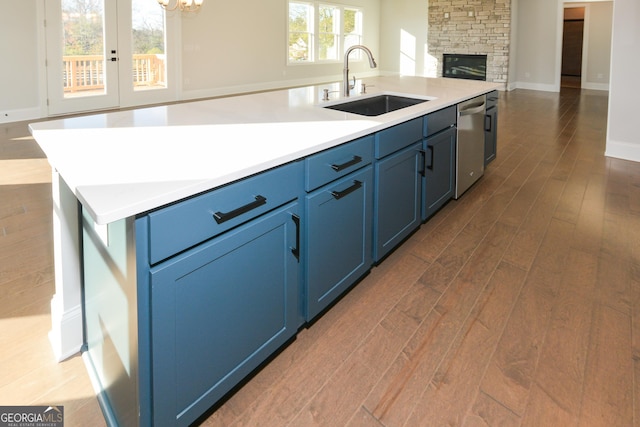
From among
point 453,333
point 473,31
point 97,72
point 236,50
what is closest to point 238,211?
point 453,333

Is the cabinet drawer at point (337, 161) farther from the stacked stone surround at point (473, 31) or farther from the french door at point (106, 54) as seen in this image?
the stacked stone surround at point (473, 31)

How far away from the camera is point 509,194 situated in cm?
383

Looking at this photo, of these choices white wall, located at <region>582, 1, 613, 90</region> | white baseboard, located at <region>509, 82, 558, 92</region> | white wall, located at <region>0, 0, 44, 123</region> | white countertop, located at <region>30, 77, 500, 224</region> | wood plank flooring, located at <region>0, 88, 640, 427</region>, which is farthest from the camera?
white wall, located at <region>582, 1, 613, 90</region>

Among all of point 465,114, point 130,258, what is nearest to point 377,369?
point 130,258

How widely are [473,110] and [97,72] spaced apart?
21.2 feet

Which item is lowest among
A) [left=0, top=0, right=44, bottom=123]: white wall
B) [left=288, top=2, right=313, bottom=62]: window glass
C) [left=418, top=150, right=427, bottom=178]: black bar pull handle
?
[left=418, top=150, right=427, bottom=178]: black bar pull handle

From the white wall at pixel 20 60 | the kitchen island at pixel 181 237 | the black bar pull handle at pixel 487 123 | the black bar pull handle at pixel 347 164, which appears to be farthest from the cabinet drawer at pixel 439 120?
the white wall at pixel 20 60

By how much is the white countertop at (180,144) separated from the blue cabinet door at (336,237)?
225 millimetres

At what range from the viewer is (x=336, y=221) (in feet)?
6.26

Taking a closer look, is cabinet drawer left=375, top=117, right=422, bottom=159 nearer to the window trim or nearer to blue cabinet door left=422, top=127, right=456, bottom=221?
blue cabinet door left=422, top=127, right=456, bottom=221

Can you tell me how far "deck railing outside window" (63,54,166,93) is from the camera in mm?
7062

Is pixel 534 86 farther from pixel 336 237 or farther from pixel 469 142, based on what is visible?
pixel 336 237

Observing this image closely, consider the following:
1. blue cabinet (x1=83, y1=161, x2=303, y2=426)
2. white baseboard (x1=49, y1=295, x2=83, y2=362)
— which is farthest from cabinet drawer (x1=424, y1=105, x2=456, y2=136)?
white baseboard (x1=49, y1=295, x2=83, y2=362)

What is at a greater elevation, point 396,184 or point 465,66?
point 465,66
